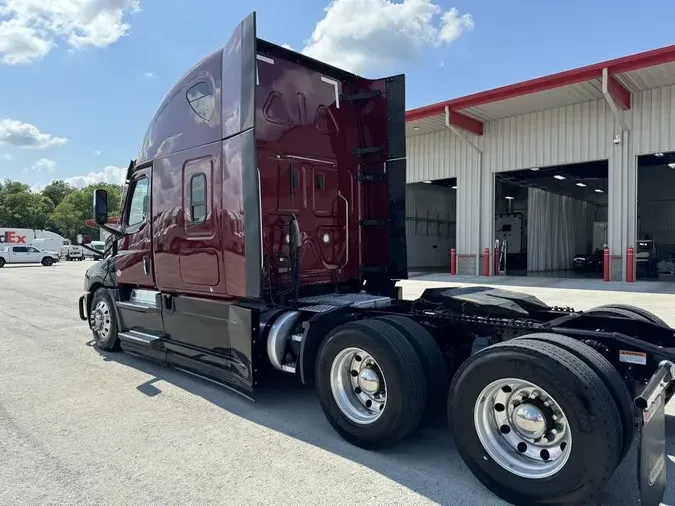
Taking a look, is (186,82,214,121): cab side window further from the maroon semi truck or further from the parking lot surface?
the parking lot surface

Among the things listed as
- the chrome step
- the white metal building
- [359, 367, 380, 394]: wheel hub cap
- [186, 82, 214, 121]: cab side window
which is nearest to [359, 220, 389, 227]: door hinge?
[186, 82, 214, 121]: cab side window

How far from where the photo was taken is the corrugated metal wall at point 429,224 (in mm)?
28547

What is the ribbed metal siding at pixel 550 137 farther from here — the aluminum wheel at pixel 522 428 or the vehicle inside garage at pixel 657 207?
the aluminum wheel at pixel 522 428

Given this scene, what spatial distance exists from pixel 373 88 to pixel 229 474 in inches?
168

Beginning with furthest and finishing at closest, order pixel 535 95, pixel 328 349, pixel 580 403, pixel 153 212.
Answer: pixel 535 95, pixel 153 212, pixel 328 349, pixel 580 403

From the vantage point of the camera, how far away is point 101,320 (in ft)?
22.3

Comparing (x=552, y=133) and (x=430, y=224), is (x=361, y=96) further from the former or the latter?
(x=430, y=224)

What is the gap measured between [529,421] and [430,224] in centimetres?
2828

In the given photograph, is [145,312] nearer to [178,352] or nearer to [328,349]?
[178,352]

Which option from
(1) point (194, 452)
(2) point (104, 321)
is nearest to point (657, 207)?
(2) point (104, 321)

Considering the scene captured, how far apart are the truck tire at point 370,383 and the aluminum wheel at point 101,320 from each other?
4086 millimetres

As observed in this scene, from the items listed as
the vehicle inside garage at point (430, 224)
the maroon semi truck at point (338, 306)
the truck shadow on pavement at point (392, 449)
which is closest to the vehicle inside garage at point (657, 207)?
the vehicle inside garage at point (430, 224)

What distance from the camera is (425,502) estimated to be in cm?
286

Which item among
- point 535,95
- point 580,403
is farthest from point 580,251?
point 580,403
